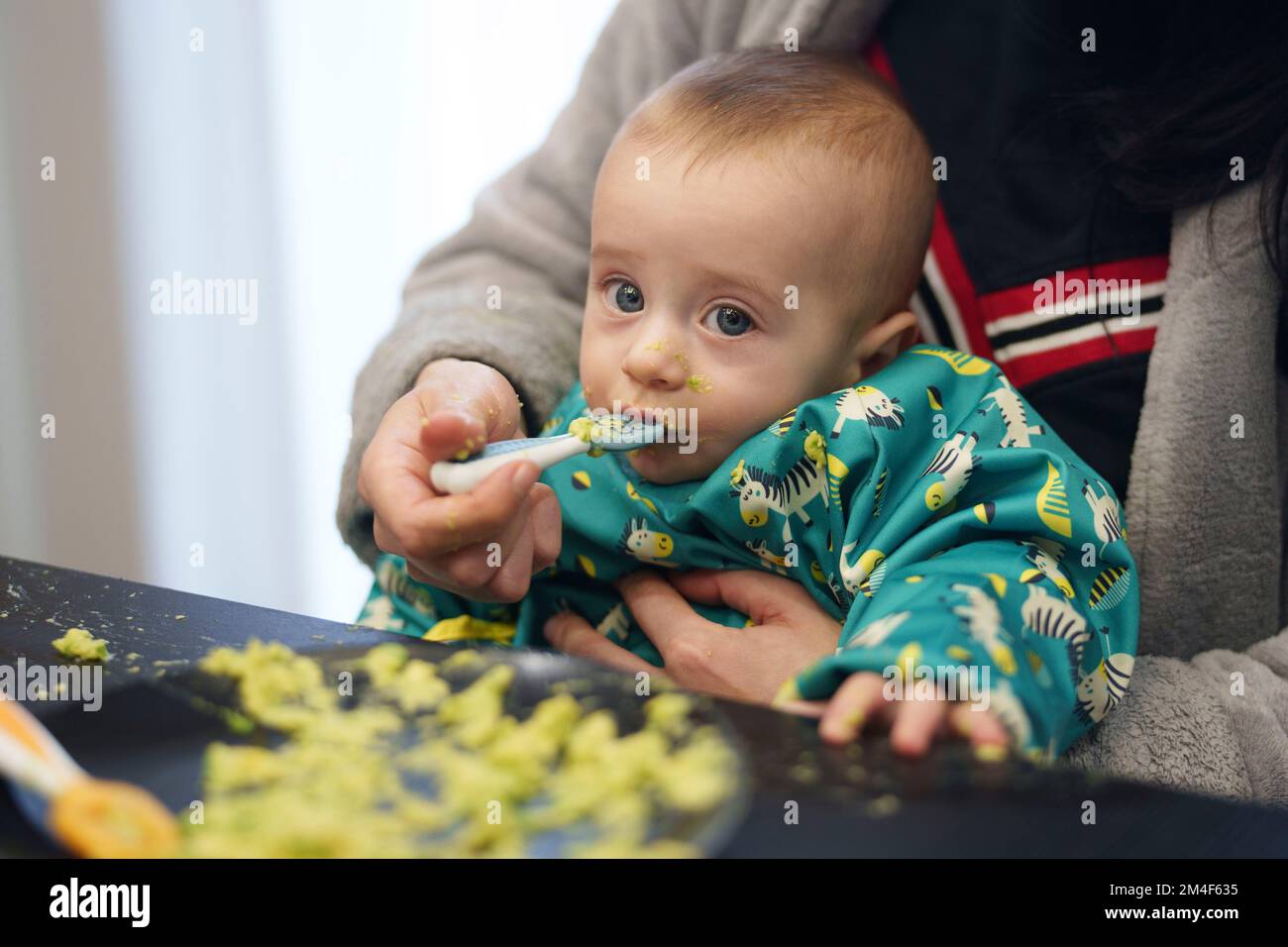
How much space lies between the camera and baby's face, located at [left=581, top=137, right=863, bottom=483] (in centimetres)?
82

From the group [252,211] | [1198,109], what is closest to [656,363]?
[1198,109]

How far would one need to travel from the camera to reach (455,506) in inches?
28.1

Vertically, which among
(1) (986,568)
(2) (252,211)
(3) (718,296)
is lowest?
(1) (986,568)

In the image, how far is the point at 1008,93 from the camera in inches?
40.0

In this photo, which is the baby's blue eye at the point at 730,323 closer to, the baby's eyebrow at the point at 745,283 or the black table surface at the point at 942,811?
the baby's eyebrow at the point at 745,283

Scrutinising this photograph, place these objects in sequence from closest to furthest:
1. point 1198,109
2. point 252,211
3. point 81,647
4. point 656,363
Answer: point 81,647, point 656,363, point 1198,109, point 252,211

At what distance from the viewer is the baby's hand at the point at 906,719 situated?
515 millimetres

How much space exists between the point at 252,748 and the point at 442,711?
0.29ft

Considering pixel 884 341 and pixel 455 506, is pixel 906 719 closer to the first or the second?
pixel 455 506

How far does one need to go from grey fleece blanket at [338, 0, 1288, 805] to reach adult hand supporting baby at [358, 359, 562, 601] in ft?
0.50

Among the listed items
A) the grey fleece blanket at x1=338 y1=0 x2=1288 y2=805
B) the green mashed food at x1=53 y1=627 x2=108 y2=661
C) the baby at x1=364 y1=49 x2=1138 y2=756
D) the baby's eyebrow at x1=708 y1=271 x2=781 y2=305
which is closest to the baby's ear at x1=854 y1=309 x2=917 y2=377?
the baby at x1=364 y1=49 x2=1138 y2=756

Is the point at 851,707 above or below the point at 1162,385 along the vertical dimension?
below

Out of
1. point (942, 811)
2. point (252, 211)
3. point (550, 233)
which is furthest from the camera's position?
point (252, 211)

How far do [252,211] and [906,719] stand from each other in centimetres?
167
